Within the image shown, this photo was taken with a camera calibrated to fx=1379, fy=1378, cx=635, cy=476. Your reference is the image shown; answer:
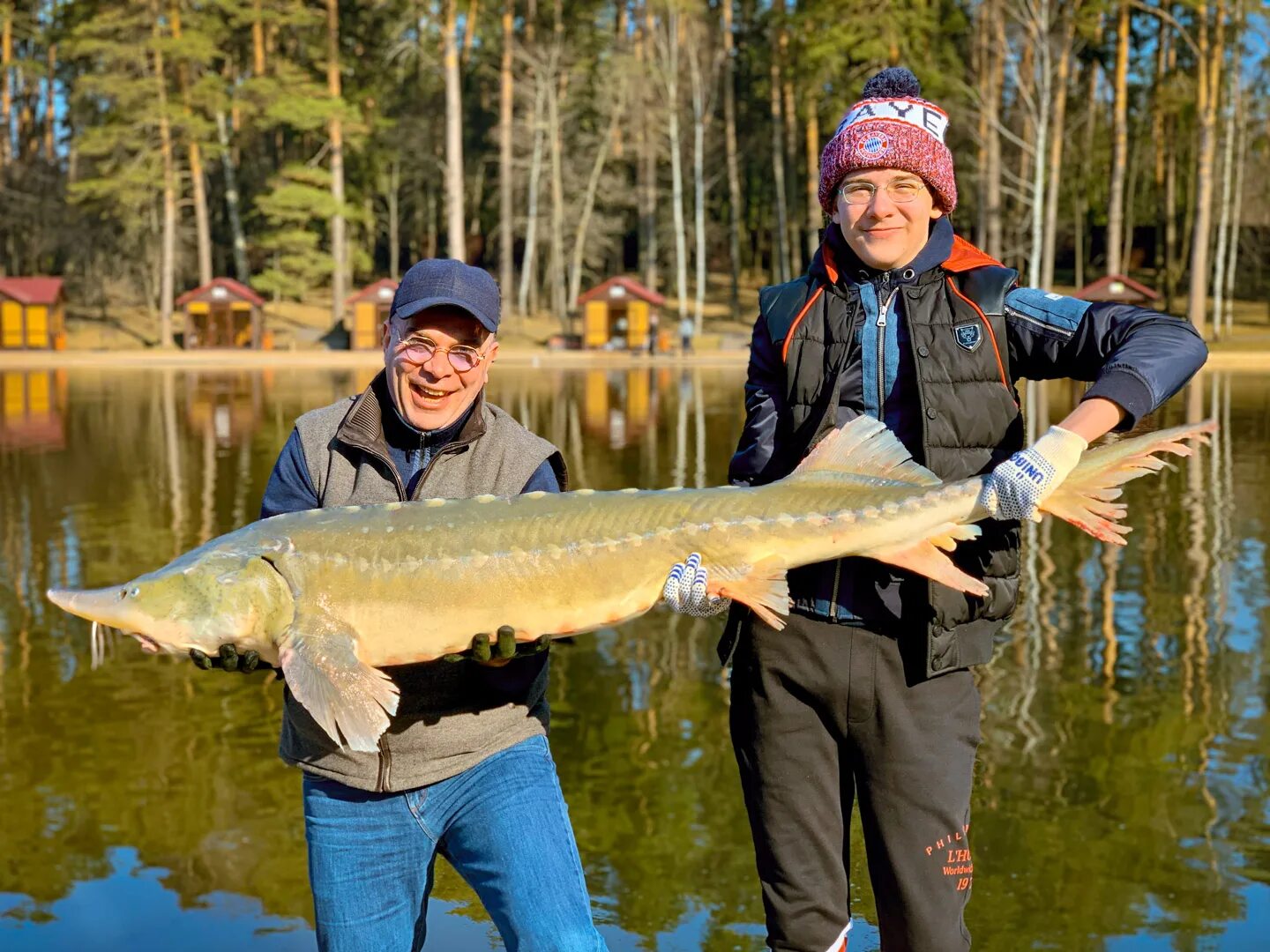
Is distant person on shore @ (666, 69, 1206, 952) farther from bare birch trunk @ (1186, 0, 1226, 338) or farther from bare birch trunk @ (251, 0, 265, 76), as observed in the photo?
bare birch trunk @ (251, 0, 265, 76)

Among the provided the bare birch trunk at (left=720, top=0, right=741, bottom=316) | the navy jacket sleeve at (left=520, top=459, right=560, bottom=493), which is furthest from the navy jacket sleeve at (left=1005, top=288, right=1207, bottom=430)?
the bare birch trunk at (left=720, top=0, right=741, bottom=316)

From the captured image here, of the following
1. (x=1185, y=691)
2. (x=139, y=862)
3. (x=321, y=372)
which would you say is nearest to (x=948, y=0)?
(x=321, y=372)

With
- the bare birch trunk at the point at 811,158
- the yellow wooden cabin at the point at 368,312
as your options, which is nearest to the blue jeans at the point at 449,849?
the bare birch trunk at the point at 811,158

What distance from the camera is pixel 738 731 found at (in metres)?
4.13

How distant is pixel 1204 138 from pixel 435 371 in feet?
171

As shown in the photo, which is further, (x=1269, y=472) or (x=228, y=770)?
(x=1269, y=472)

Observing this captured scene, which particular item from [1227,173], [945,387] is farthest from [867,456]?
[1227,173]

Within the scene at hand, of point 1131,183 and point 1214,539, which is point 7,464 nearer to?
point 1214,539

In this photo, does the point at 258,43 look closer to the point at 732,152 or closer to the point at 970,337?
the point at 732,152

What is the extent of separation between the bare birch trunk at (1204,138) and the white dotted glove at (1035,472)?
157ft

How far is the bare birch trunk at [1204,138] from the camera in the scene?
4844 cm

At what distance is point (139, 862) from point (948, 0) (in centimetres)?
5765

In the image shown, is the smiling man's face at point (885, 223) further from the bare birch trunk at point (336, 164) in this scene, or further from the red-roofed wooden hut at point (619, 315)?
the bare birch trunk at point (336, 164)

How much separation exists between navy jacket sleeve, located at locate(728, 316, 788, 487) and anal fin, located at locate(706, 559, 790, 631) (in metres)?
0.40
